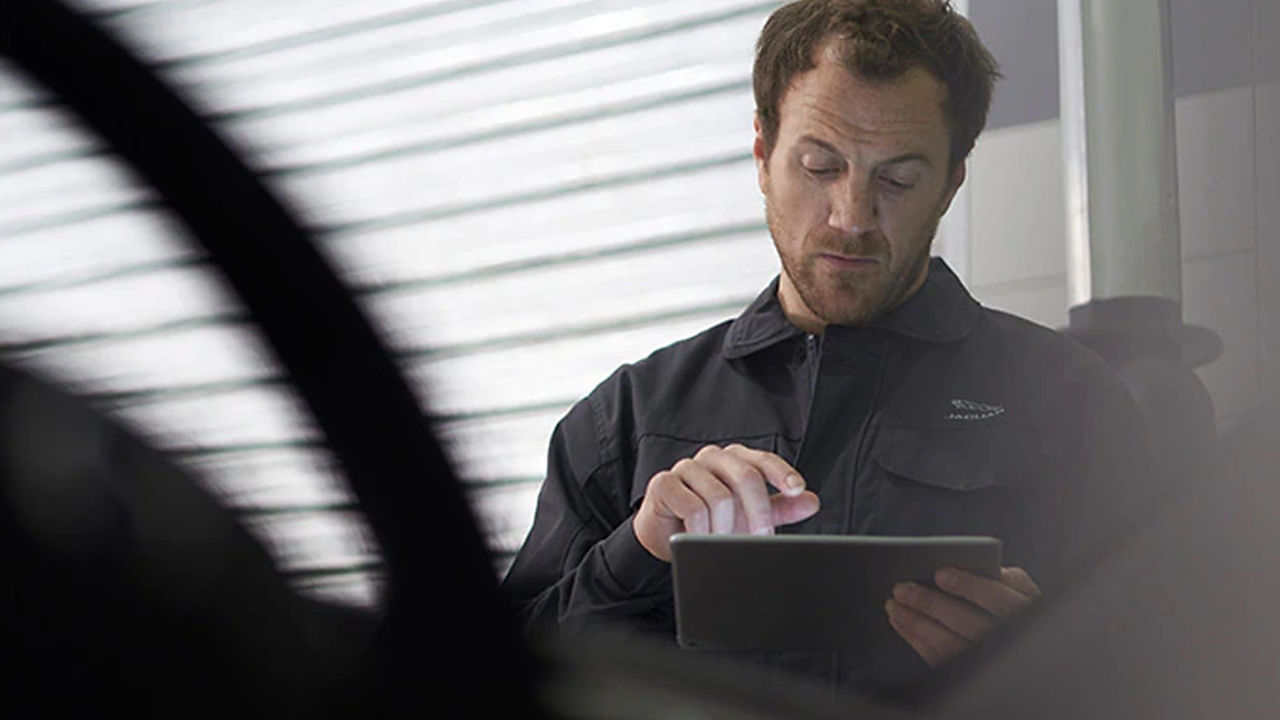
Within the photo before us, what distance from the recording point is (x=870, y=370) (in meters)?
1.79

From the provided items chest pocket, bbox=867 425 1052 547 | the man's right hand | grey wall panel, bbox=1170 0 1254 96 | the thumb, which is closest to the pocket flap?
chest pocket, bbox=867 425 1052 547

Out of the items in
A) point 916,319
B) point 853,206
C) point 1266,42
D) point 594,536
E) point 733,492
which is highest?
point 1266,42

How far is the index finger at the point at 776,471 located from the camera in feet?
3.08

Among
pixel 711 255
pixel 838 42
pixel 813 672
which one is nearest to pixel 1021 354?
pixel 838 42

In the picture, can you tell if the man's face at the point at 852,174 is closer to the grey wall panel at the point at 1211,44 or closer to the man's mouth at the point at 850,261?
the man's mouth at the point at 850,261

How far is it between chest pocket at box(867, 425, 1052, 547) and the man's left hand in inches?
33.7

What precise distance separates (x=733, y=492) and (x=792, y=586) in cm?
33

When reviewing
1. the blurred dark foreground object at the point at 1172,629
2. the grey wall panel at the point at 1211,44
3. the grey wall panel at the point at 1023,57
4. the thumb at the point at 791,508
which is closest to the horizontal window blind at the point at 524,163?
the grey wall panel at the point at 1023,57

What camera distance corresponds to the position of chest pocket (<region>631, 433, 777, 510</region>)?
5.82 ft

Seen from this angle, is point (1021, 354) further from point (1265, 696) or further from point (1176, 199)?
point (1265, 696)

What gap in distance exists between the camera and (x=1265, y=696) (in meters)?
0.27

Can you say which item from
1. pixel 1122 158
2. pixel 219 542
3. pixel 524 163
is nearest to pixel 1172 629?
pixel 219 542

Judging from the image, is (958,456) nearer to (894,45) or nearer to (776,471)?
(894,45)

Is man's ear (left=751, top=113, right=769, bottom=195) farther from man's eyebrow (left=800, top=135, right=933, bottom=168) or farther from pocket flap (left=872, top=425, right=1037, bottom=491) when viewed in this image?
pocket flap (left=872, top=425, right=1037, bottom=491)
